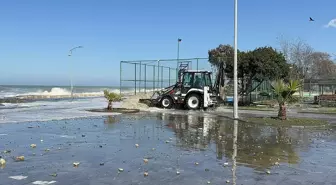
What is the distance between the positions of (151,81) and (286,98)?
712 inches

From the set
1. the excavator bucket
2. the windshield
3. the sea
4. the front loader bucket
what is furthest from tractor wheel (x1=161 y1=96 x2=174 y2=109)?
the sea

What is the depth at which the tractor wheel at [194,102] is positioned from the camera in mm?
28031

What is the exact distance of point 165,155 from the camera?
32.5ft

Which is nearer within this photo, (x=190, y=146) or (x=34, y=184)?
(x=34, y=184)

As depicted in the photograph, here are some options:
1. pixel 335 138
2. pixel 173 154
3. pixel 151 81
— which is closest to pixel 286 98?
pixel 335 138

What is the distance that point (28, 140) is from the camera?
39.3 feet

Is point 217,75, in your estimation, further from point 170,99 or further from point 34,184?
point 34,184

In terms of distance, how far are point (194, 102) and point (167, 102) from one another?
7.30 ft

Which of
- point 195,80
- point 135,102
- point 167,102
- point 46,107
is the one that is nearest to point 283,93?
point 195,80

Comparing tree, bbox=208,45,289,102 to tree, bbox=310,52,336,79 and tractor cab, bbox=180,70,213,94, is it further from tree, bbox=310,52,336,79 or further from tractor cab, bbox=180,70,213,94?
tree, bbox=310,52,336,79

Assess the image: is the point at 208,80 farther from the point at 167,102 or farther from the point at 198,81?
the point at 167,102

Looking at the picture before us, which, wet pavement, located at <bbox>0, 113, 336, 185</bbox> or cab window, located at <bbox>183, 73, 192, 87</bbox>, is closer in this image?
wet pavement, located at <bbox>0, 113, 336, 185</bbox>

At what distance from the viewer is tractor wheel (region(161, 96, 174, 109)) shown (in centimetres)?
2917

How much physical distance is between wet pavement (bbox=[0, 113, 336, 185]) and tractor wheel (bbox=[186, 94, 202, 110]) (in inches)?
469
